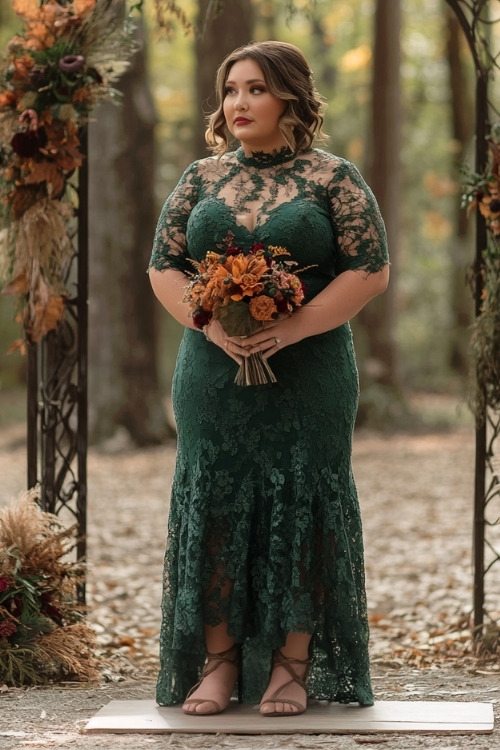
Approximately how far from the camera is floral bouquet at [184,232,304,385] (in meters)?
3.96

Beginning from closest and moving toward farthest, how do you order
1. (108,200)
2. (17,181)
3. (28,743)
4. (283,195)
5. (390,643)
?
(28,743) < (283,195) < (17,181) < (390,643) < (108,200)

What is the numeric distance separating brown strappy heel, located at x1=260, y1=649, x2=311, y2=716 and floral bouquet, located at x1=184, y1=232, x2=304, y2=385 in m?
1.17

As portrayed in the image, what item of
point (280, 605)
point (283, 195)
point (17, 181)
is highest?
point (17, 181)

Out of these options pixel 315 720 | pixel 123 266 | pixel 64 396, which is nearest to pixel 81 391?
pixel 64 396

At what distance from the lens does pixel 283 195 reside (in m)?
4.29

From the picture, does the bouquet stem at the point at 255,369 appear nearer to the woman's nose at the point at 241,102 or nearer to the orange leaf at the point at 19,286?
the woman's nose at the point at 241,102

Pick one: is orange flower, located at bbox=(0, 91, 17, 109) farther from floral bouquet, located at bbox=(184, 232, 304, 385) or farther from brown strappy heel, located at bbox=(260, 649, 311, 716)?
brown strappy heel, located at bbox=(260, 649, 311, 716)

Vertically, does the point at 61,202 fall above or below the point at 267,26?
below

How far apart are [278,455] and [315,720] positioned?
901 mm

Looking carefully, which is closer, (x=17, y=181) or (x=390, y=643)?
(x=17, y=181)

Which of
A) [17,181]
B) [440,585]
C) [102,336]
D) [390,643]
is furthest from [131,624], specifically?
[102,336]

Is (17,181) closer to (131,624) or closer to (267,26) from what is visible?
(131,624)

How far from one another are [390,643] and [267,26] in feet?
69.2

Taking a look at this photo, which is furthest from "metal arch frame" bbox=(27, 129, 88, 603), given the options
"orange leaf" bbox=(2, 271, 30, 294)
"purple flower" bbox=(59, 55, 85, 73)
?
"purple flower" bbox=(59, 55, 85, 73)
